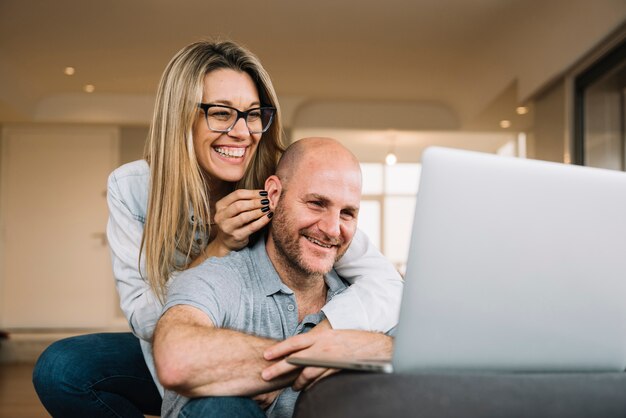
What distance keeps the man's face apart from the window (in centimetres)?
1041

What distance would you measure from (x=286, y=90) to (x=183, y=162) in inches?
255

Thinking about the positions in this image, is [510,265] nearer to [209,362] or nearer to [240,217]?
[209,362]

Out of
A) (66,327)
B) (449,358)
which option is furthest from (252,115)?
(66,327)

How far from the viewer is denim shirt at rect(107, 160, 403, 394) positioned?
170 centimetres

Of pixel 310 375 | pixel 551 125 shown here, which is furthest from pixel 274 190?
pixel 551 125

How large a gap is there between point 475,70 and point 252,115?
225 inches

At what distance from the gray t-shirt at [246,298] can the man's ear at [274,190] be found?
11 centimetres

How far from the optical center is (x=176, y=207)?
6.48 ft

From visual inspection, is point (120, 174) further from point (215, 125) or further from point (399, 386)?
point (399, 386)

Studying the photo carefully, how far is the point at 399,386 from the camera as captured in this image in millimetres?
1011

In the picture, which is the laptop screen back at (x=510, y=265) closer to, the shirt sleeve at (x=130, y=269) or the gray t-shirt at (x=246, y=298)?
the gray t-shirt at (x=246, y=298)

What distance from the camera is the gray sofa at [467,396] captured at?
1.01 metres

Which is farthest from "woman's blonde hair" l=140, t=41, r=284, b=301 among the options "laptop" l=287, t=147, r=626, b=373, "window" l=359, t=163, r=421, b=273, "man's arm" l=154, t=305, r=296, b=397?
"window" l=359, t=163, r=421, b=273

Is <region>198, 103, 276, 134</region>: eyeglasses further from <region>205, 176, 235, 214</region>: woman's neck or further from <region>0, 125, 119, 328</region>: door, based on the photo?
<region>0, 125, 119, 328</region>: door
